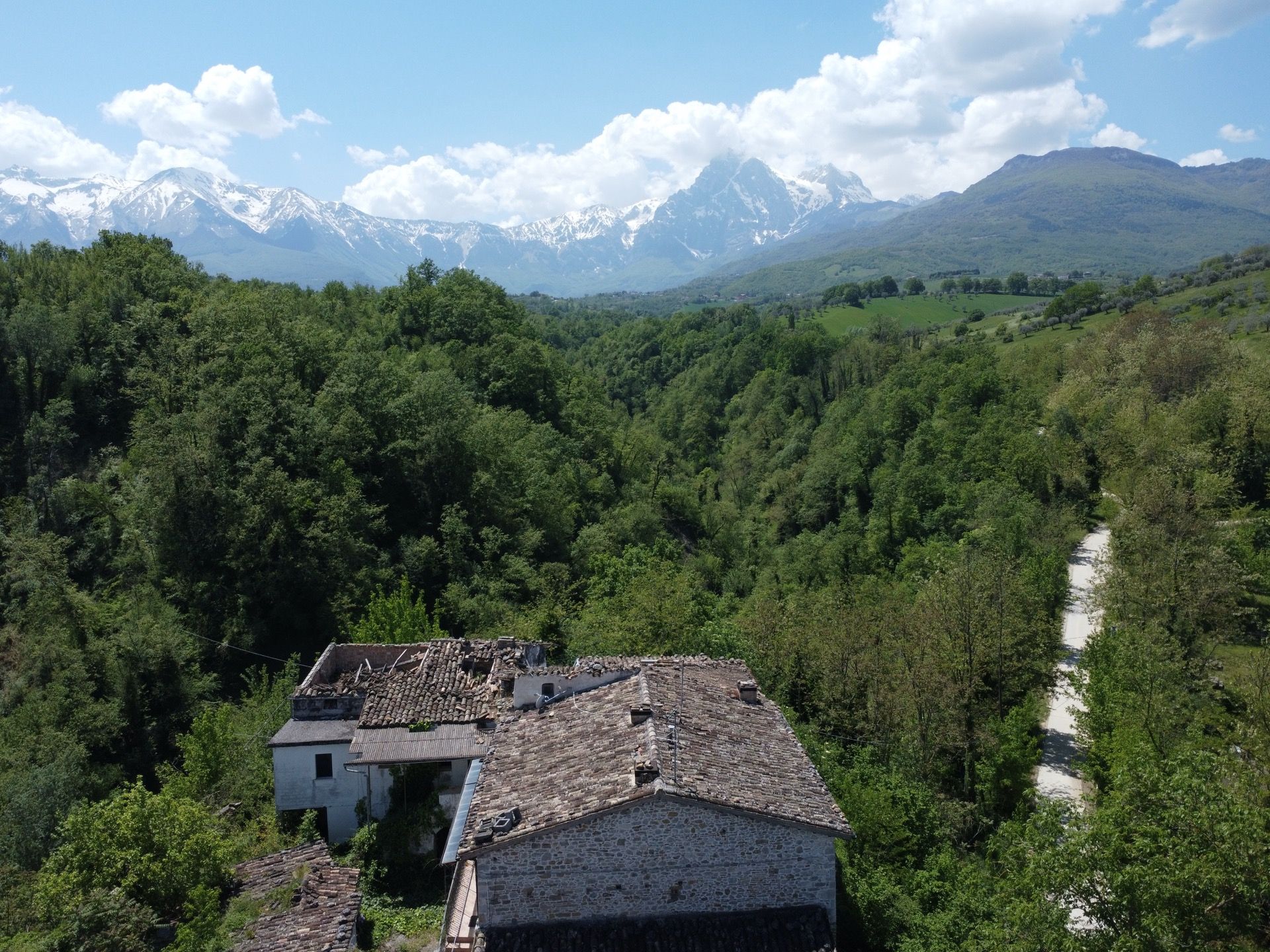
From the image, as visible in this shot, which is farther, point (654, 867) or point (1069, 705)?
point (1069, 705)

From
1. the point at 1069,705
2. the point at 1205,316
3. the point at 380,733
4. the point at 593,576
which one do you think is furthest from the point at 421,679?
the point at 1205,316

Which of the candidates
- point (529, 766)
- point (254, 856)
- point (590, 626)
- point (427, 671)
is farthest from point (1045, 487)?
point (254, 856)

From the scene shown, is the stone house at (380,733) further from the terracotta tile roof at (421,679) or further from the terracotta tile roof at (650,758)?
the terracotta tile roof at (650,758)

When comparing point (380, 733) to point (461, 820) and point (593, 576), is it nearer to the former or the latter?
point (461, 820)

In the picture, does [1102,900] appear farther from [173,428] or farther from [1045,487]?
[173,428]

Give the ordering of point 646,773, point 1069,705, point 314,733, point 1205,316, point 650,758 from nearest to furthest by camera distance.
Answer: point 646,773, point 650,758, point 314,733, point 1069,705, point 1205,316

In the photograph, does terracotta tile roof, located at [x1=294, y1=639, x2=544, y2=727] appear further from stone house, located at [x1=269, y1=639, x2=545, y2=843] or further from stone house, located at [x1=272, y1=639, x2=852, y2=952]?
stone house, located at [x1=272, y1=639, x2=852, y2=952]

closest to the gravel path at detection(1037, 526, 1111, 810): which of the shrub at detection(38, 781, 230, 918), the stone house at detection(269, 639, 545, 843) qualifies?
the stone house at detection(269, 639, 545, 843)

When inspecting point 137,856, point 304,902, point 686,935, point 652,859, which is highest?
point 652,859
